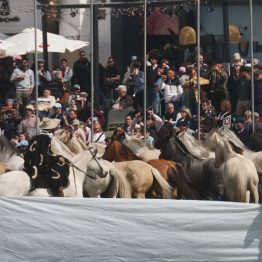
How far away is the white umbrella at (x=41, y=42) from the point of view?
2972 centimetres

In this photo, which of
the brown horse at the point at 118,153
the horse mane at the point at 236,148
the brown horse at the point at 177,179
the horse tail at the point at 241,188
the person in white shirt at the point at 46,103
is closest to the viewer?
the horse tail at the point at 241,188

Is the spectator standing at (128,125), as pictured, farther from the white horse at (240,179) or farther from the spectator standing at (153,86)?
the white horse at (240,179)

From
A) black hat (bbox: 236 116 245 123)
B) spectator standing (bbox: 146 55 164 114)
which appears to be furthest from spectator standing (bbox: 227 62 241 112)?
black hat (bbox: 236 116 245 123)

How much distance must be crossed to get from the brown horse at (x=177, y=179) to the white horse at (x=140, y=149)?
0.96m

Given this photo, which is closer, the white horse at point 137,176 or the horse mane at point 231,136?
the white horse at point 137,176

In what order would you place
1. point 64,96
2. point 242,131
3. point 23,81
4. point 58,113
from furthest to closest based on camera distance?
point 23,81 < point 64,96 < point 58,113 < point 242,131

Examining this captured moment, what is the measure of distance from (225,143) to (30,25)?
1462 cm

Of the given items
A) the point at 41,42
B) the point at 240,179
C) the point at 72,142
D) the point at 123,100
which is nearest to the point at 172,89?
the point at 123,100

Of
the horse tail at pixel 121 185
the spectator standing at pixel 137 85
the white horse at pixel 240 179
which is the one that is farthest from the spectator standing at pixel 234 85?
the white horse at pixel 240 179

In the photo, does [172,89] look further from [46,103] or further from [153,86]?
[46,103]

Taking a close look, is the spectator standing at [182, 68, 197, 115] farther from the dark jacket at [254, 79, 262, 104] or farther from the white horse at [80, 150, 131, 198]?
the white horse at [80, 150, 131, 198]

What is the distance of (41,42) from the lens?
30.2 metres

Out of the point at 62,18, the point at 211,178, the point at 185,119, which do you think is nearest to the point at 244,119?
the point at 185,119

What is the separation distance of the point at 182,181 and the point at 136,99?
6.71 metres
